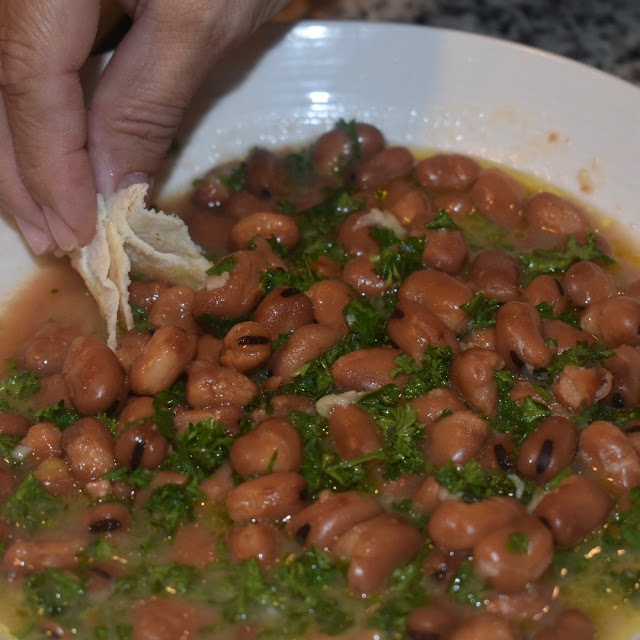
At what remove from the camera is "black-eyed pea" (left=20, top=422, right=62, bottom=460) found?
219 cm

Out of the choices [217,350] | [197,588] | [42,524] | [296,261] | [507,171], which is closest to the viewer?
[197,588]

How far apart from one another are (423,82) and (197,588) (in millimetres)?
1950

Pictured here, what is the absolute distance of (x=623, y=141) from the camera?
2.78 meters

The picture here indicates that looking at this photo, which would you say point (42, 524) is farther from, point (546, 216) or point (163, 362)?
point (546, 216)

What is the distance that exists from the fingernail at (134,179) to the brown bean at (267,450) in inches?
36.6

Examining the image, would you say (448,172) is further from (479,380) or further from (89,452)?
(89,452)

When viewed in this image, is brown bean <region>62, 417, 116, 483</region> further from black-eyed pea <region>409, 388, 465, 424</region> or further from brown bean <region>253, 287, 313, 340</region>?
black-eyed pea <region>409, 388, 465, 424</region>

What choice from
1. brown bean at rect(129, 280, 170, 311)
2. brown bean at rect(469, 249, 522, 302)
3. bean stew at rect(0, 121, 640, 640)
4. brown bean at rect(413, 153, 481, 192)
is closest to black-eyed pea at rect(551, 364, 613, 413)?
bean stew at rect(0, 121, 640, 640)

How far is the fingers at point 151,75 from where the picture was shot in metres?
2.33

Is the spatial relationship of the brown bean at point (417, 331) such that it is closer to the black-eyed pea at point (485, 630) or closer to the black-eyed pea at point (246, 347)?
the black-eyed pea at point (246, 347)

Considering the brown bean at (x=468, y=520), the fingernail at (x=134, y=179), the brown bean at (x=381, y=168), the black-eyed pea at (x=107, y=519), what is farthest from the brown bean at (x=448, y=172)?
the black-eyed pea at (x=107, y=519)

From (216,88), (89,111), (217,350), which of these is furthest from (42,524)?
(216,88)

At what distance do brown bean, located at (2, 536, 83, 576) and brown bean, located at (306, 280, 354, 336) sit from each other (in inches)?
35.7

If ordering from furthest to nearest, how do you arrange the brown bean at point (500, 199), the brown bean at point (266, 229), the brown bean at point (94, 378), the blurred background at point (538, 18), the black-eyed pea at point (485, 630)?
the blurred background at point (538, 18) → the brown bean at point (500, 199) → the brown bean at point (266, 229) → the brown bean at point (94, 378) → the black-eyed pea at point (485, 630)
